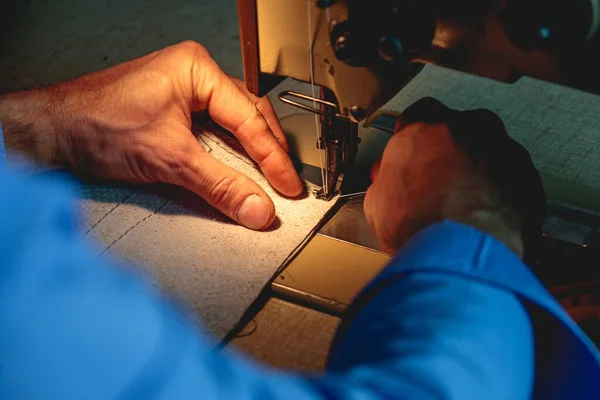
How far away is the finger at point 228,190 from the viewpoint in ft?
3.28

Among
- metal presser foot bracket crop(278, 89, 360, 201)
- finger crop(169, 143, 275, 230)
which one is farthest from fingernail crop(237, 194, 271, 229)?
metal presser foot bracket crop(278, 89, 360, 201)

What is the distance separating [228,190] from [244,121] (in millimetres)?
164

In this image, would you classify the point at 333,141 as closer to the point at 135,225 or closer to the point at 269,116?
the point at 269,116

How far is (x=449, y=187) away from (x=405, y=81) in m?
0.20

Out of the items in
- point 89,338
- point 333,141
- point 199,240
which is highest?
point 89,338

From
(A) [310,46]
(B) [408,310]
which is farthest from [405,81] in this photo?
(B) [408,310]

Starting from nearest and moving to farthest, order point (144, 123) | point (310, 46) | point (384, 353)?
point (384, 353) < point (310, 46) < point (144, 123)

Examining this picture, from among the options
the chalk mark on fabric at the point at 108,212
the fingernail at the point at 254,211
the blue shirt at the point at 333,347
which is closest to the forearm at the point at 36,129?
the chalk mark on fabric at the point at 108,212

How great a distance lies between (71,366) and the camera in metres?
0.43

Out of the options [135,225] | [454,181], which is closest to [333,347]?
[454,181]

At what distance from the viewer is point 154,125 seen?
41.9 inches

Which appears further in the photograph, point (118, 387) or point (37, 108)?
point (37, 108)

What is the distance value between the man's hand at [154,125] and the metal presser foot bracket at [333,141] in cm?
6

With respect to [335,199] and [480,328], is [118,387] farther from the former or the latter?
[335,199]
